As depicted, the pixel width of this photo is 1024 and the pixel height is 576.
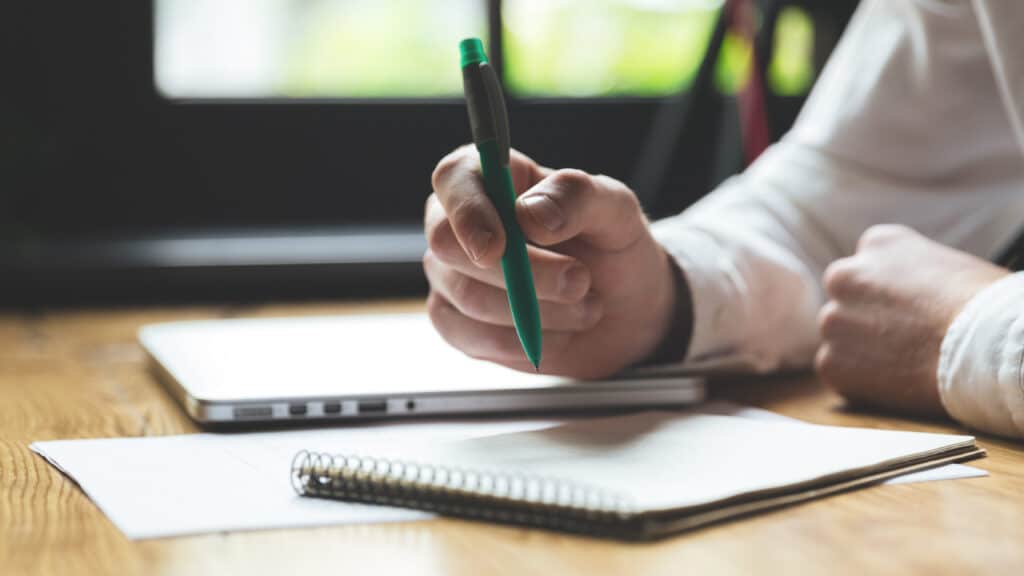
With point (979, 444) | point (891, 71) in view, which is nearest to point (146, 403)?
point (979, 444)

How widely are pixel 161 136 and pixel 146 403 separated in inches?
39.7

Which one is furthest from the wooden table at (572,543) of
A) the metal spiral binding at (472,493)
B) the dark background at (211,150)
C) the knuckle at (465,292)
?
the dark background at (211,150)

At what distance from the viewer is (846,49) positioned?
36.7 inches

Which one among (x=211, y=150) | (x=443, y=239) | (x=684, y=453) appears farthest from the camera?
(x=211, y=150)

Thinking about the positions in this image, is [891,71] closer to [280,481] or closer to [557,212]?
[557,212]

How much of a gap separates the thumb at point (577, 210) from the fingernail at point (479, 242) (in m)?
0.03

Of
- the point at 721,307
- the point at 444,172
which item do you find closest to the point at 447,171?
the point at 444,172

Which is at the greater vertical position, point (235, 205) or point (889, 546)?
point (889, 546)

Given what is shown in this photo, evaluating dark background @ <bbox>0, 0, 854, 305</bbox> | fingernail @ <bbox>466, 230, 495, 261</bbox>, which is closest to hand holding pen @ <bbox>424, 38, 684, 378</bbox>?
fingernail @ <bbox>466, 230, 495, 261</bbox>

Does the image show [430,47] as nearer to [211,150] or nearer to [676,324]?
[211,150]

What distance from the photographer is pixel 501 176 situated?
0.57 m

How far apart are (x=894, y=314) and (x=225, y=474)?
1.31 feet

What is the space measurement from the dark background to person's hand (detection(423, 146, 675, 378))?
81 centimetres

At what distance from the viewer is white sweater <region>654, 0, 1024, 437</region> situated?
844 mm
